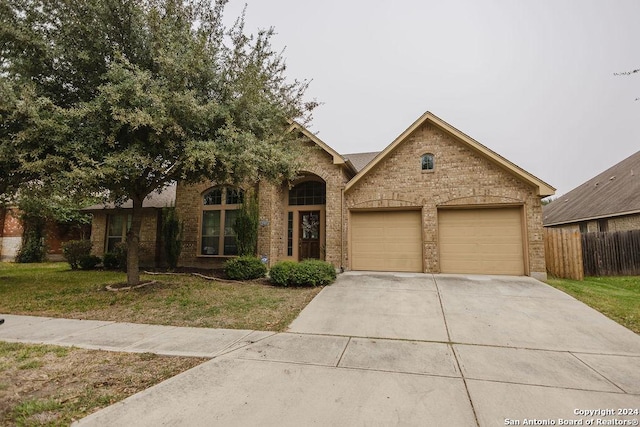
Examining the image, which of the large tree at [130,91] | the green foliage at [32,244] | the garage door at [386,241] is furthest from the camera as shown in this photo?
the green foliage at [32,244]

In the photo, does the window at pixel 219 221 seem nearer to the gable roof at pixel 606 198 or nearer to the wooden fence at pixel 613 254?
the wooden fence at pixel 613 254

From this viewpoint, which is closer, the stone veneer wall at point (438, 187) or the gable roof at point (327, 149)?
the stone veneer wall at point (438, 187)

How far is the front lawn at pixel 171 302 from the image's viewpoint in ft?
21.5

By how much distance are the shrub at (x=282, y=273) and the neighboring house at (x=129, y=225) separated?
771cm

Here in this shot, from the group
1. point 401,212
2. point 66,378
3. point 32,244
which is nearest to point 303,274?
point 401,212

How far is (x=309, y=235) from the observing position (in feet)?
44.5

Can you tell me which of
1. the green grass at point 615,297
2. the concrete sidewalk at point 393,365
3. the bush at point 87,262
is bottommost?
the concrete sidewalk at point 393,365

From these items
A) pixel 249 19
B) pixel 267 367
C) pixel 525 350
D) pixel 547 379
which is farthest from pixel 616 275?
pixel 249 19

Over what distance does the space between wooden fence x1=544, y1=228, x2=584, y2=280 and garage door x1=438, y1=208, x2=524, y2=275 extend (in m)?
1.52

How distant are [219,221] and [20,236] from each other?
16.5m

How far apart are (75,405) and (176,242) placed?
11.2 metres

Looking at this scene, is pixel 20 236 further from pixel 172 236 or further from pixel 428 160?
pixel 428 160

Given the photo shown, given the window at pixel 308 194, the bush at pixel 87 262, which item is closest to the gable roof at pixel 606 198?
the window at pixel 308 194

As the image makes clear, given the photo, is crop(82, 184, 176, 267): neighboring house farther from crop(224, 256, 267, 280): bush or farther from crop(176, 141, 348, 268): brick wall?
crop(224, 256, 267, 280): bush
